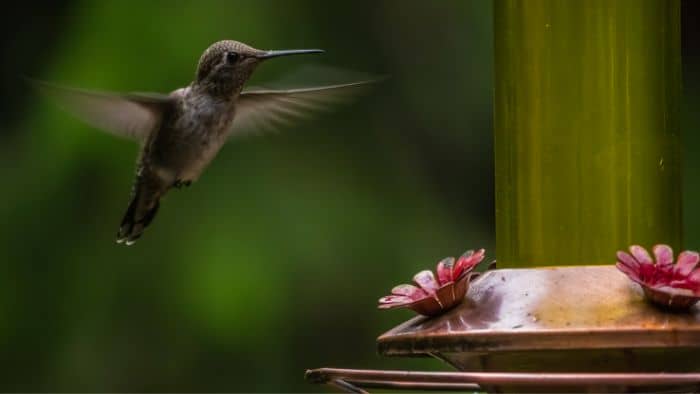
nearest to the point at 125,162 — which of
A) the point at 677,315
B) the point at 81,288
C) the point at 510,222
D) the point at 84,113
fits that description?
the point at 81,288

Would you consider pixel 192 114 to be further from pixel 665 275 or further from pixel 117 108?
pixel 665 275

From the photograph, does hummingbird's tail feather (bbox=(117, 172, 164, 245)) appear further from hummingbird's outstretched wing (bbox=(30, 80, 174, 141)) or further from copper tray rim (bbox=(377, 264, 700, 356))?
copper tray rim (bbox=(377, 264, 700, 356))

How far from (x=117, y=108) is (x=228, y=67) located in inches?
13.9

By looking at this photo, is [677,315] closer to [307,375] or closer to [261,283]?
[307,375]

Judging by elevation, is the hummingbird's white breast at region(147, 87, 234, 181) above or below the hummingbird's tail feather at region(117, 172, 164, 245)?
above

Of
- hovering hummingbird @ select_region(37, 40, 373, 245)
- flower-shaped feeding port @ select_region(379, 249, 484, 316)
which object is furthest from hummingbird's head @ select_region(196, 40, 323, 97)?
flower-shaped feeding port @ select_region(379, 249, 484, 316)

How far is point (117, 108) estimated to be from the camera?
3465 millimetres

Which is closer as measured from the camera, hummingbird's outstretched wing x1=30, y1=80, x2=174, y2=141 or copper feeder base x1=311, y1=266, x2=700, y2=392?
copper feeder base x1=311, y1=266, x2=700, y2=392

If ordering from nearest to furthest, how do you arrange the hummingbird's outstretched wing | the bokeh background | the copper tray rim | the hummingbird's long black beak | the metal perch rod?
the metal perch rod → the copper tray rim → the hummingbird's long black beak → the hummingbird's outstretched wing → the bokeh background

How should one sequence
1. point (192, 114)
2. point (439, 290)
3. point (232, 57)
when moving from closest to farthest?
point (439, 290) < point (232, 57) < point (192, 114)

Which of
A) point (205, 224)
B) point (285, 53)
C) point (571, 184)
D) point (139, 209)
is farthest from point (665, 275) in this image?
point (205, 224)

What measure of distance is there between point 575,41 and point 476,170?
10.5 ft

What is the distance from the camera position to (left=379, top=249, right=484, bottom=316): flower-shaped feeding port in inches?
78.0

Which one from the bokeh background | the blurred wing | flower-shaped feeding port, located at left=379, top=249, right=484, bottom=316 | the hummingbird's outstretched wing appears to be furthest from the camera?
the bokeh background
